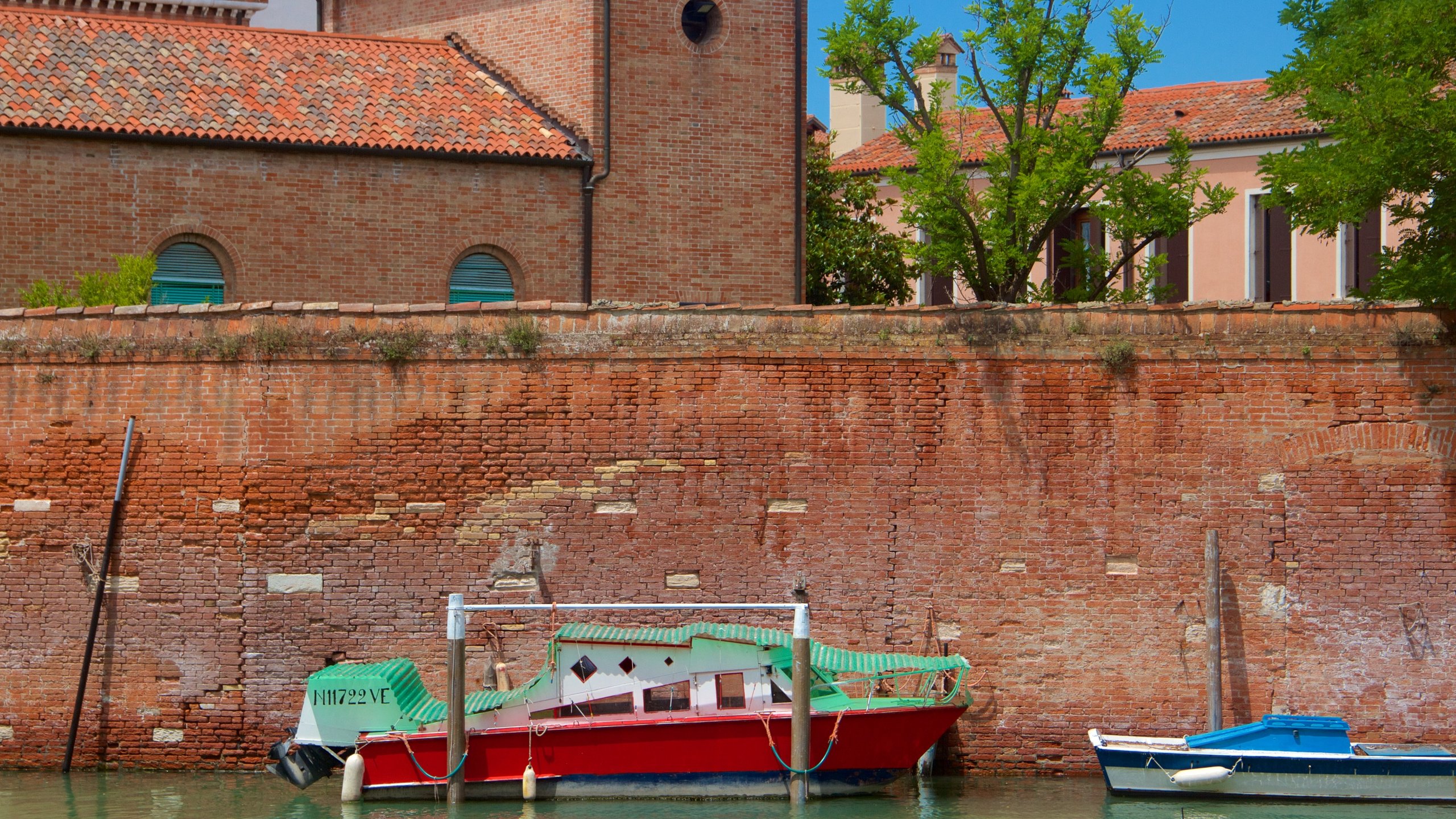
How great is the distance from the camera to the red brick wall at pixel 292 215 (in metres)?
16.8

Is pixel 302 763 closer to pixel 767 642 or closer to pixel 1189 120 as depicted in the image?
pixel 767 642

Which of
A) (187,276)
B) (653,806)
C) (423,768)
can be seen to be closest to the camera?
(653,806)

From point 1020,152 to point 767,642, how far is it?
27.3 feet

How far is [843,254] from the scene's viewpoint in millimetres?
21656

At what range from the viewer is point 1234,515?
13.0 meters

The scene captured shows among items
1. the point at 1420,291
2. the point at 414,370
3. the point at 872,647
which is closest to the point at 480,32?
Result: the point at 414,370

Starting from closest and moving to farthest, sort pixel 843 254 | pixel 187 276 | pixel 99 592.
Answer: pixel 99 592 < pixel 187 276 < pixel 843 254

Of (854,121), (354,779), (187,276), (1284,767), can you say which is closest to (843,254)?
(187,276)

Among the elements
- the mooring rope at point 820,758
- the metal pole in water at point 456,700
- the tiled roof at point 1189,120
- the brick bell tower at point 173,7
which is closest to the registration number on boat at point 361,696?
the metal pole in water at point 456,700

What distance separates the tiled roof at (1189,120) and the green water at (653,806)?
1235 centimetres

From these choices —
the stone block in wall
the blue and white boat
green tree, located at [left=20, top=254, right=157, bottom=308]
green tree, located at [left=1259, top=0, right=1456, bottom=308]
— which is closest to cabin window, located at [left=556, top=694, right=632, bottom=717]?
the stone block in wall

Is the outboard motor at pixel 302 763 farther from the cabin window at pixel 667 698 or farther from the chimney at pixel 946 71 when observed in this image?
the chimney at pixel 946 71

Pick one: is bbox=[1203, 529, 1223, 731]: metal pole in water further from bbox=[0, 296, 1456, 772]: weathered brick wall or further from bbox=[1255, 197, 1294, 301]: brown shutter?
bbox=[1255, 197, 1294, 301]: brown shutter

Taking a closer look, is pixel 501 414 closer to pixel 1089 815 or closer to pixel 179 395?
pixel 179 395
